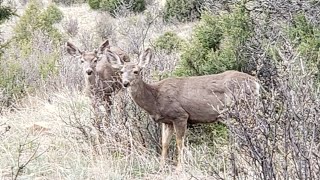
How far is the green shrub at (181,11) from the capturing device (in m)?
22.7

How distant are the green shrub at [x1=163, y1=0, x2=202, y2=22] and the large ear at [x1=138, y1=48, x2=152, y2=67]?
15174 mm

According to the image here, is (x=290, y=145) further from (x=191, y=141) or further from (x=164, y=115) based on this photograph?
(x=191, y=141)

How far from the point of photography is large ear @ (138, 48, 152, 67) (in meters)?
7.34

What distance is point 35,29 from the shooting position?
1934 centimetres

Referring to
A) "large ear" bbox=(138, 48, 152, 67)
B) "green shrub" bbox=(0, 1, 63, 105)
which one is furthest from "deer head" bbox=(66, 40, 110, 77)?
"green shrub" bbox=(0, 1, 63, 105)

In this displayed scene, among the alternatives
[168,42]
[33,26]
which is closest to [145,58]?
[168,42]

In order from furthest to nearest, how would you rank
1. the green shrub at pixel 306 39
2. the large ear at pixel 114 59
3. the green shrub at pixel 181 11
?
the green shrub at pixel 181 11
the large ear at pixel 114 59
the green shrub at pixel 306 39

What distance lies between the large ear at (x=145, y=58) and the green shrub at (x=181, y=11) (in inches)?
597

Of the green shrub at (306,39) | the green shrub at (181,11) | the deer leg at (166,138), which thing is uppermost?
the green shrub at (306,39)

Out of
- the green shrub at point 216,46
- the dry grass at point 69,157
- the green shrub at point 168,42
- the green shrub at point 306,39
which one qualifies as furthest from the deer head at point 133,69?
the green shrub at point 168,42

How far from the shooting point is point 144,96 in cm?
731

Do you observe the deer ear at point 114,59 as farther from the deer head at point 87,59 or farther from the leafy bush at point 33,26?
the leafy bush at point 33,26

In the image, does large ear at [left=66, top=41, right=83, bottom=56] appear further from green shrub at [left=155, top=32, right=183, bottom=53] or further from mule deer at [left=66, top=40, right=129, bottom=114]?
green shrub at [left=155, top=32, right=183, bottom=53]

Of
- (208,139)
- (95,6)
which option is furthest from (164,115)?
(95,6)
